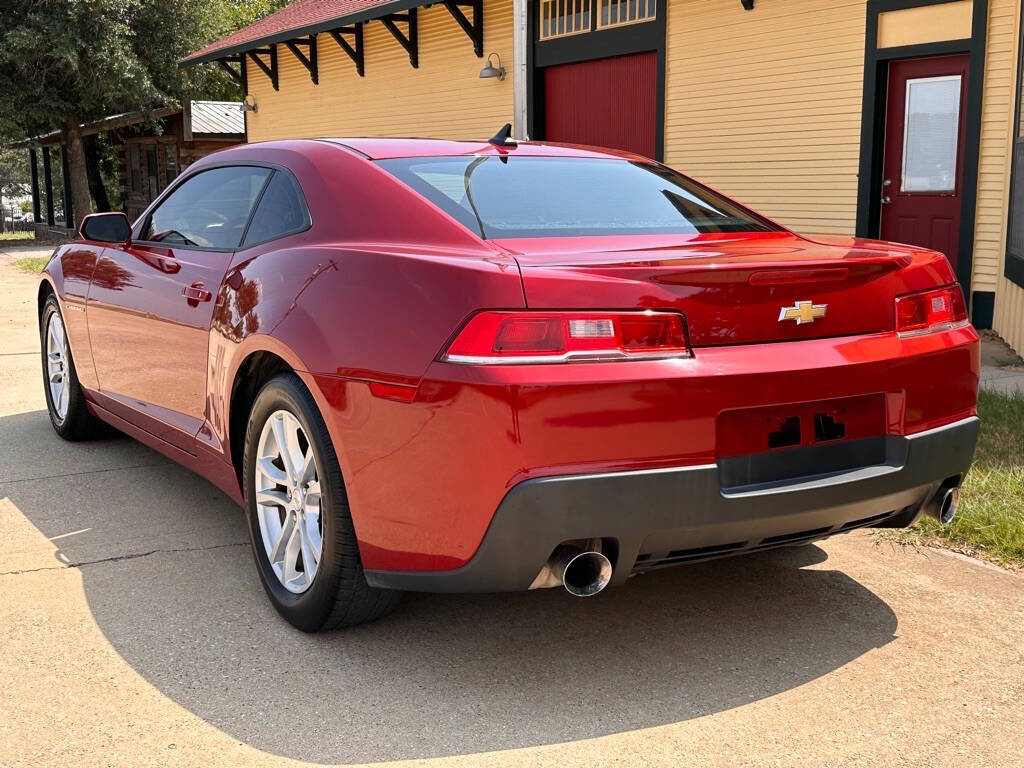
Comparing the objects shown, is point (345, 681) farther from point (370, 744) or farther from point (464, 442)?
point (464, 442)

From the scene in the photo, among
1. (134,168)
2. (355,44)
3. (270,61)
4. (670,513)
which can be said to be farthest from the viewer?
(134,168)

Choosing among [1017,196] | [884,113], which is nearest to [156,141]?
[884,113]

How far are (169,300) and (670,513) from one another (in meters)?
2.30

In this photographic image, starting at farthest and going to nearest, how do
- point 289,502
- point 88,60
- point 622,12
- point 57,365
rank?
point 88,60 → point 622,12 → point 57,365 → point 289,502

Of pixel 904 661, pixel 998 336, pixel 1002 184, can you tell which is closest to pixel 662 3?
pixel 1002 184

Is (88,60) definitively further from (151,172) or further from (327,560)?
(327,560)

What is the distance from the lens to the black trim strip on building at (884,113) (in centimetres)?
943

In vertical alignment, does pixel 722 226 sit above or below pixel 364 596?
above

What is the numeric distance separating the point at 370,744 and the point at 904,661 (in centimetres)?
155

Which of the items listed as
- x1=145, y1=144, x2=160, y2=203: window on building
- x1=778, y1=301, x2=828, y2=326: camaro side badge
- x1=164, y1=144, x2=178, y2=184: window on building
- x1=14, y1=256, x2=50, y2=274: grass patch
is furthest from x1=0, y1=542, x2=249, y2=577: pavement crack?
x1=145, y1=144, x2=160, y2=203: window on building

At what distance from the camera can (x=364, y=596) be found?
314 centimetres

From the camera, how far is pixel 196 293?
3955mm

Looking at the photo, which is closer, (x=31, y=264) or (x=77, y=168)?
(x=31, y=264)

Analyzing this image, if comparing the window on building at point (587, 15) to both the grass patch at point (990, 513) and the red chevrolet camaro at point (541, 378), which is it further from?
the red chevrolet camaro at point (541, 378)
